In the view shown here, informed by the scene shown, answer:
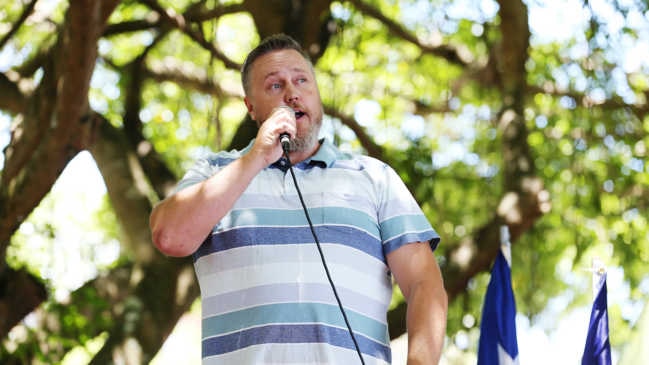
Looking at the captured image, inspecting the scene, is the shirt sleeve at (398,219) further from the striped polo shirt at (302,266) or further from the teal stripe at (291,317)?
the teal stripe at (291,317)

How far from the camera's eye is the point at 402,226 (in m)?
2.08

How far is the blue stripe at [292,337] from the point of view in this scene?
75.4 inches

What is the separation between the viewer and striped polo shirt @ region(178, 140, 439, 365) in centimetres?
193

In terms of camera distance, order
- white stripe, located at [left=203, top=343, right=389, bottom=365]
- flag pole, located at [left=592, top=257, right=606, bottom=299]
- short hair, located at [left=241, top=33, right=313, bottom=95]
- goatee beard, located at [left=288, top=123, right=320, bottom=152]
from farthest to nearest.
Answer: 1. flag pole, located at [left=592, top=257, right=606, bottom=299]
2. short hair, located at [left=241, top=33, right=313, bottom=95]
3. goatee beard, located at [left=288, top=123, right=320, bottom=152]
4. white stripe, located at [left=203, top=343, right=389, bottom=365]

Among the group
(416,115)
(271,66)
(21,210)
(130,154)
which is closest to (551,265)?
(416,115)

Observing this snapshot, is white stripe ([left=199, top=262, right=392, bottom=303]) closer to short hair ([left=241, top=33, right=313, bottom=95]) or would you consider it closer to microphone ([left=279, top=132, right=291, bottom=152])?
microphone ([left=279, top=132, right=291, bottom=152])

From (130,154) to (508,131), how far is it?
215cm

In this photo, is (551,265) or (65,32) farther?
(551,265)

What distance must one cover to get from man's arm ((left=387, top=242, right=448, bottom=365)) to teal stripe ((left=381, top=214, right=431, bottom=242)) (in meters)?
0.03

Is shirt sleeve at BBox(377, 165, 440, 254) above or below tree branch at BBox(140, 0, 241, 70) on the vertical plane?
below

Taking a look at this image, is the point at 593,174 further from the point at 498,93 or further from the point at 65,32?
the point at 65,32

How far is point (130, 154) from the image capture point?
553cm

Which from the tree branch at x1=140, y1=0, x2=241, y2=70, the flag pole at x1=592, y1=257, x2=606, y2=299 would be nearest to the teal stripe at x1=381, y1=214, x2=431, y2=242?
the flag pole at x1=592, y1=257, x2=606, y2=299

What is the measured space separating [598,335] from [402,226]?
128cm
